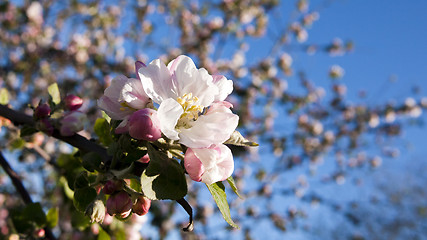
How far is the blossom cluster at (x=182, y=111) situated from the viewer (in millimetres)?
679

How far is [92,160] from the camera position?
0.81m

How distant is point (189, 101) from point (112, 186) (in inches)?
10.1

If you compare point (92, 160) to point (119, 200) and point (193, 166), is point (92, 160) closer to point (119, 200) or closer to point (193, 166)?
point (119, 200)

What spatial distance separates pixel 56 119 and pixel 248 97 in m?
4.45

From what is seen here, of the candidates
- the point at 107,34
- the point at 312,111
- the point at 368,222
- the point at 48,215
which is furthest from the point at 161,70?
the point at 368,222

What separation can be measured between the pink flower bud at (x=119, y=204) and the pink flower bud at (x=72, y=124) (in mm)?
217

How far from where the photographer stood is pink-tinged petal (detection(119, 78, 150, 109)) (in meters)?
0.73

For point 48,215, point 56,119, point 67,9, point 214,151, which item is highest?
point 214,151

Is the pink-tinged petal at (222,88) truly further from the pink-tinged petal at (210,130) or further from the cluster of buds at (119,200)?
the cluster of buds at (119,200)

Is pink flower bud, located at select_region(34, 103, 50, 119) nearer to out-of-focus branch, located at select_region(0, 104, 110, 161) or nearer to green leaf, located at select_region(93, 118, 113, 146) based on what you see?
out-of-focus branch, located at select_region(0, 104, 110, 161)

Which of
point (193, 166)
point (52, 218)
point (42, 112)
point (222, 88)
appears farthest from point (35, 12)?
point (193, 166)

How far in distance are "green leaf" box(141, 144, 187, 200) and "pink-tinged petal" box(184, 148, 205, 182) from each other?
2cm

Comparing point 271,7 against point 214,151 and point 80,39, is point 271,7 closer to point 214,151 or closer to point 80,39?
point 80,39

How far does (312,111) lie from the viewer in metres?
6.93
